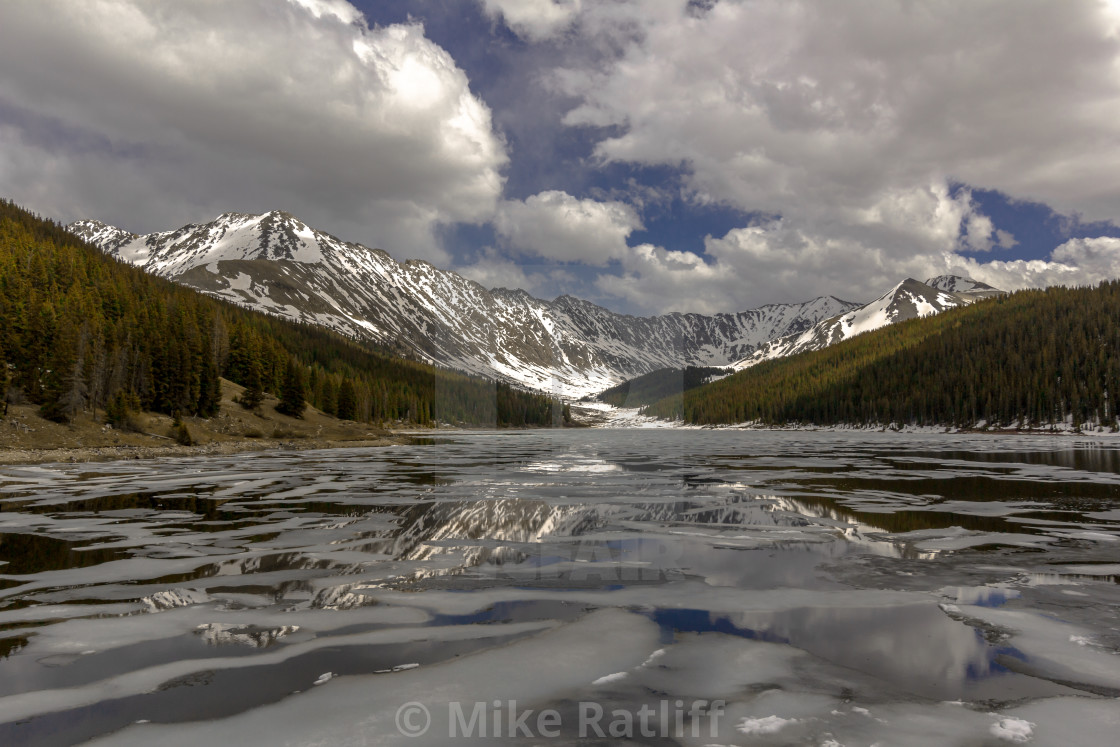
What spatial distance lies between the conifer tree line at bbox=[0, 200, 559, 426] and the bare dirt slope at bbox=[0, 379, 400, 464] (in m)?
1.83

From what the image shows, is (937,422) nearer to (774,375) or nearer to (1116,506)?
(774,375)

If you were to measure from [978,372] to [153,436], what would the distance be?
136 m

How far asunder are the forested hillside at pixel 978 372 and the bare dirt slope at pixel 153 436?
108 metres

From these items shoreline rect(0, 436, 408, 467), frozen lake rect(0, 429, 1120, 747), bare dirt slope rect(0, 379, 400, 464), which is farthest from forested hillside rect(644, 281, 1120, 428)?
shoreline rect(0, 436, 408, 467)

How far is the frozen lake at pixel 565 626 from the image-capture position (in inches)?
191

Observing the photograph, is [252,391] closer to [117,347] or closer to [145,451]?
[117,347]

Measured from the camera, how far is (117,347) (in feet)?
177

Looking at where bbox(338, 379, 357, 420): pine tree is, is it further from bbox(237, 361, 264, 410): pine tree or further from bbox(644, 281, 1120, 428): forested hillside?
bbox(644, 281, 1120, 428): forested hillside

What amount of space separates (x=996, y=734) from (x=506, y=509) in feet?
46.5

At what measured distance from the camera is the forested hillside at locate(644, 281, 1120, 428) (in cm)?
9744

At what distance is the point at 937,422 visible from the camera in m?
112

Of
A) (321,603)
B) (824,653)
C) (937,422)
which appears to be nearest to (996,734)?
(824,653)

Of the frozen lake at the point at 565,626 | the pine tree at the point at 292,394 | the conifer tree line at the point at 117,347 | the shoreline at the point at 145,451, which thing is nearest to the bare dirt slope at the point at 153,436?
the shoreline at the point at 145,451

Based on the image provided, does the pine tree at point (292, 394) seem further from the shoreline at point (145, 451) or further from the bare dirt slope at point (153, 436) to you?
the shoreline at point (145, 451)
